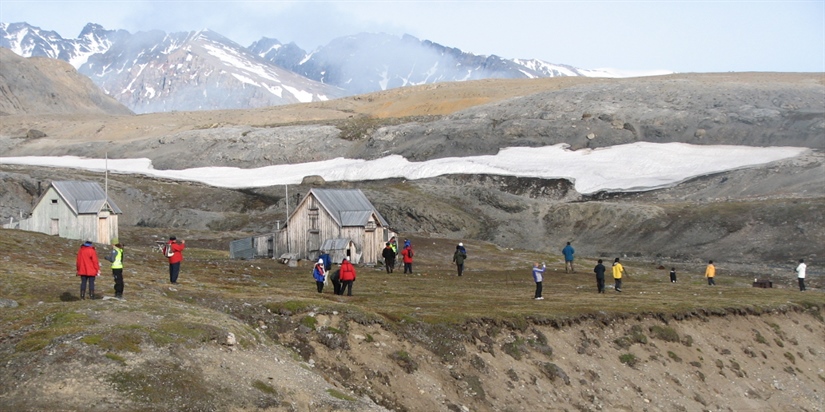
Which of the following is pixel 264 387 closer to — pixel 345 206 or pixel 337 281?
pixel 337 281

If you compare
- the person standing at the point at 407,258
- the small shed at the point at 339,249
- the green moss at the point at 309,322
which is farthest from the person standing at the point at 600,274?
the green moss at the point at 309,322

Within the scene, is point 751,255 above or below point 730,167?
below

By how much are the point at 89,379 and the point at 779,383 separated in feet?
92.5

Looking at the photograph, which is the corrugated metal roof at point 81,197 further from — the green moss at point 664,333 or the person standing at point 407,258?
the green moss at point 664,333

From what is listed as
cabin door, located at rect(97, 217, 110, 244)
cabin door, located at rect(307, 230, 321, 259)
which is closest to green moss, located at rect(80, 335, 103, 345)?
cabin door, located at rect(307, 230, 321, 259)

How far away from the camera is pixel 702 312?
142ft

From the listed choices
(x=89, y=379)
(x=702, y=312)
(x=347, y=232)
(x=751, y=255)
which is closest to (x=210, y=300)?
(x=89, y=379)

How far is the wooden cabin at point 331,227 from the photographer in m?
68.0

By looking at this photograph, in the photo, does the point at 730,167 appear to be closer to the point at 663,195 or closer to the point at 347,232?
the point at 663,195

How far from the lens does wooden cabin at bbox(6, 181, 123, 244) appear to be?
223 ft

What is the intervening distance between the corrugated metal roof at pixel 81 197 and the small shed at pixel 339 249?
15873 millimetres

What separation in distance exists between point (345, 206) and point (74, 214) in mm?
18655

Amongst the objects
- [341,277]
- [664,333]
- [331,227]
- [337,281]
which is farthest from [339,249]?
[664,333]

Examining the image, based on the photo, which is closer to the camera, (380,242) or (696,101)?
(380,242)
